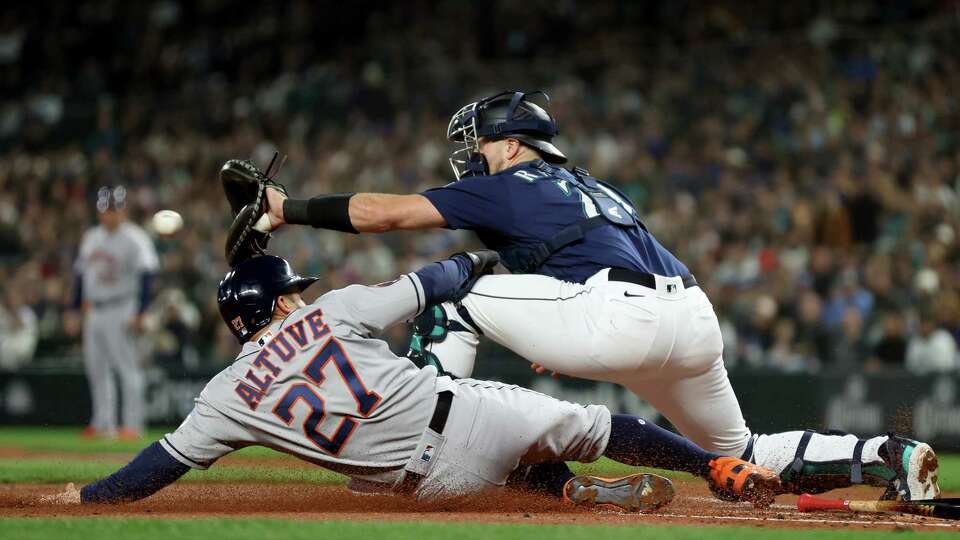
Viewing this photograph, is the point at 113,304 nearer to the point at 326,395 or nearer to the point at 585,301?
the point at 326,395

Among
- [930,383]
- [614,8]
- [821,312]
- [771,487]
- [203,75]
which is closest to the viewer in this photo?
[771,487]

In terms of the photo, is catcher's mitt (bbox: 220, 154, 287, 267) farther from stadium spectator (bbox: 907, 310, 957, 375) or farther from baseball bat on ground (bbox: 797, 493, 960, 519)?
stadium spectator (bbox: 907, 310, 957, 375)

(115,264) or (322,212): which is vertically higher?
(322,212)

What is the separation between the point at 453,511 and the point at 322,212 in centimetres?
134

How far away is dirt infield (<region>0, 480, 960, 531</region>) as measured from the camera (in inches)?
180

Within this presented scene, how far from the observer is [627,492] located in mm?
4820

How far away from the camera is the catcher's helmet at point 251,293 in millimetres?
4793

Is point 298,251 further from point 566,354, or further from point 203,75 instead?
point 566,354

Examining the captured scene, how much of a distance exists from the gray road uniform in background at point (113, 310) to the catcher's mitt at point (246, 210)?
6205mm

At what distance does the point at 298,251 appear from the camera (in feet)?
45.6

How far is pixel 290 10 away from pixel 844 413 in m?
11.6

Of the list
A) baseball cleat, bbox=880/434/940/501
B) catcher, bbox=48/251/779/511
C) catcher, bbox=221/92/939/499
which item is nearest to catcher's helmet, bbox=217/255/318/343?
catcher, bbox=48/251/779/511

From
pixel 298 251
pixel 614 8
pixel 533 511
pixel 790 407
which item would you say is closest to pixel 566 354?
pixel 533 511

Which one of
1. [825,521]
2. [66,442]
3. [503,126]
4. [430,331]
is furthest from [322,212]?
[66,442]
